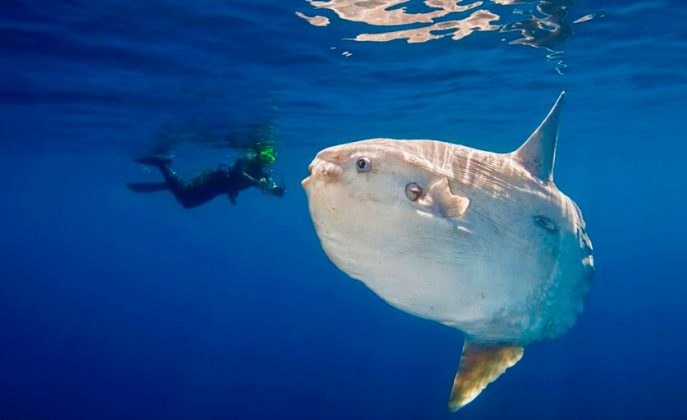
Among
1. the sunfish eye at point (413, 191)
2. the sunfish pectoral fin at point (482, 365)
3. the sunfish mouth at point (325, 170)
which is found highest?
the sunfish mouth at point (325, 170)

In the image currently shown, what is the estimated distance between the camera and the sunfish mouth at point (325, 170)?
2.01 meters

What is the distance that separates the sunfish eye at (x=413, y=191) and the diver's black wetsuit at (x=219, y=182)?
8.69m

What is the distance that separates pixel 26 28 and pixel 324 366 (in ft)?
56.2

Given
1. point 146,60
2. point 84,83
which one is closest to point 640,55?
point 146,60

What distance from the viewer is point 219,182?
11.3m

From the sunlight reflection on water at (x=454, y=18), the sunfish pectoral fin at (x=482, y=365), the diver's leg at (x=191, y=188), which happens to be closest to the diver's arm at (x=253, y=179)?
the diver's leg at (x=191, y=188)

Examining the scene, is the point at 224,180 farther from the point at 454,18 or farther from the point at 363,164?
the point at 363,164

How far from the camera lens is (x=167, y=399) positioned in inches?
810

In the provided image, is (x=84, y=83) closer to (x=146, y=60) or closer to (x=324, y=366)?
(x=146, y=60)

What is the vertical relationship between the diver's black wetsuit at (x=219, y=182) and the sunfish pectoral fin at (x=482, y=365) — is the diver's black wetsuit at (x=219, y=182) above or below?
below

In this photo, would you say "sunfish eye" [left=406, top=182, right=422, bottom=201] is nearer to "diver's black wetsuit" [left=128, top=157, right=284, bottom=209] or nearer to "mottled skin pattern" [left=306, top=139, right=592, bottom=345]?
"mottled skin pattern" [left=306, top=139, right=592, bottom=345]

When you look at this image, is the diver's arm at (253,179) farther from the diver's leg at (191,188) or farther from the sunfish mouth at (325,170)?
the sunfish mouth at (325,170)

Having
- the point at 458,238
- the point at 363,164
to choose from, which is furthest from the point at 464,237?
the point at 363,164

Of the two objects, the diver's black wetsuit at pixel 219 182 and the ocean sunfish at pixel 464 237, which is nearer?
the ocean sunfish at pixel 464 237
